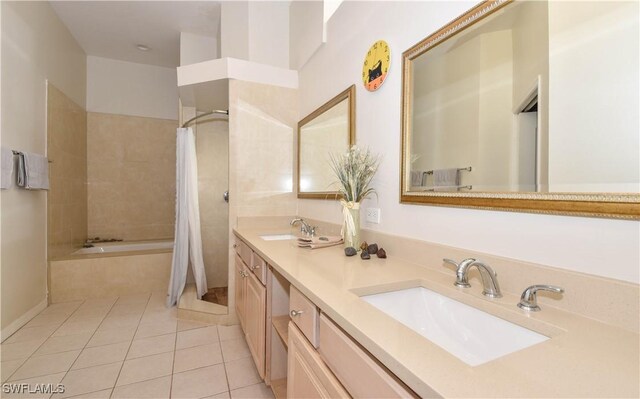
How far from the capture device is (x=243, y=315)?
6.59ft

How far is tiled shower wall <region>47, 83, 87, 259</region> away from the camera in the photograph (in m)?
2.91

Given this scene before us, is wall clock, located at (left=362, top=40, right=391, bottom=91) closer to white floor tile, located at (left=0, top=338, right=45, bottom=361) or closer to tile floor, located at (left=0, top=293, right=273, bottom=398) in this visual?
tile floor, located at (left=0, top=293, right=273, bottom=398)

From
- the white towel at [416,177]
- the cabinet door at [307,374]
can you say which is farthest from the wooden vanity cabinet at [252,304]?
the white towel at [416,177]

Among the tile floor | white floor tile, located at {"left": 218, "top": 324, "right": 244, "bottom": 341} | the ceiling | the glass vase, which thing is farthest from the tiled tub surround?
the glass vase

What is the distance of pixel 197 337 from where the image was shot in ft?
7.41

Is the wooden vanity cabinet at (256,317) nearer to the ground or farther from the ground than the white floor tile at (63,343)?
farther from the ground

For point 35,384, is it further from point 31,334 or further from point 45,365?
point 31,334

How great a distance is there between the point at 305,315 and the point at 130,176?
13.2 ft

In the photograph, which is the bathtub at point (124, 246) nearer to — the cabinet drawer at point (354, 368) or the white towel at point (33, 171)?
the white towel at point (33, 171)

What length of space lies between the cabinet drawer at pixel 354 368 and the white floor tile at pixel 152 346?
1.77 m

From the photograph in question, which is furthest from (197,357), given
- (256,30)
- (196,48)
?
(196,48)

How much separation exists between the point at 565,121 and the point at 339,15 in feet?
5.34

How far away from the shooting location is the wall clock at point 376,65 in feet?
4.85

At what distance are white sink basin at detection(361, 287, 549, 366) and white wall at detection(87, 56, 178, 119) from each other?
4.30m
